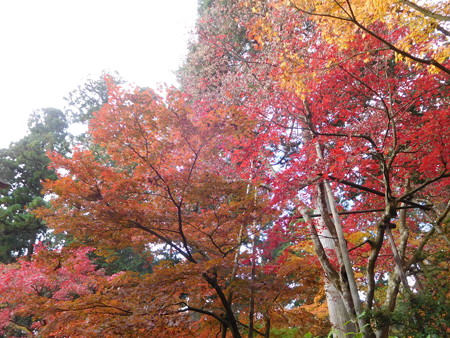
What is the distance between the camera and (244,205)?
14.6 ft

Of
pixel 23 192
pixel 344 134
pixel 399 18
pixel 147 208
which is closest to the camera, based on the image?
pixel 399 18

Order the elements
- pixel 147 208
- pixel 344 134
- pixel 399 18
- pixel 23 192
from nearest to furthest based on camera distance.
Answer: pixel 399 18
pixel 147 208
pixel 344 134
pixel 23 192

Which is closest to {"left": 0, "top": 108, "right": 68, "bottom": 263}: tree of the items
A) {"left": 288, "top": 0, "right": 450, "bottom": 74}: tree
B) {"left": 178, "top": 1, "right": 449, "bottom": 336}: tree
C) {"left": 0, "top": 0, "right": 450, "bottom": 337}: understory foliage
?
{"left": 0, "top": 0, "right": 450, "bottom": 337}: understory foliage

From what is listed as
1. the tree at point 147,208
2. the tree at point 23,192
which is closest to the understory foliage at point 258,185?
the tree at point 147,208

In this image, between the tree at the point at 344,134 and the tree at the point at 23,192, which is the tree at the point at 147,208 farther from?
the tree at the point at 23,192

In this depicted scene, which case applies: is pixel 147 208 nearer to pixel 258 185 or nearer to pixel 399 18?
pixel 258 185

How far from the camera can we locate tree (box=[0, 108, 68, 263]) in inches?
447

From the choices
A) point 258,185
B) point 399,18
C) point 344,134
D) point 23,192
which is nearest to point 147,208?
point 258,185

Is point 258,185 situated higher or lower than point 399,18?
lower

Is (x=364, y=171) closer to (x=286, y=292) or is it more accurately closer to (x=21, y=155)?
(x=286, y=292)

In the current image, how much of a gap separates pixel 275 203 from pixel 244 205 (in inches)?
21.8

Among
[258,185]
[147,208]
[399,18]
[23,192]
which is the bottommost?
[147,208]

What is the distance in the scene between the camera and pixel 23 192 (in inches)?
500

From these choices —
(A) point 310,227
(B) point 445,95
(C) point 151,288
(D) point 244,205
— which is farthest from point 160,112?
(B) point 445,95
